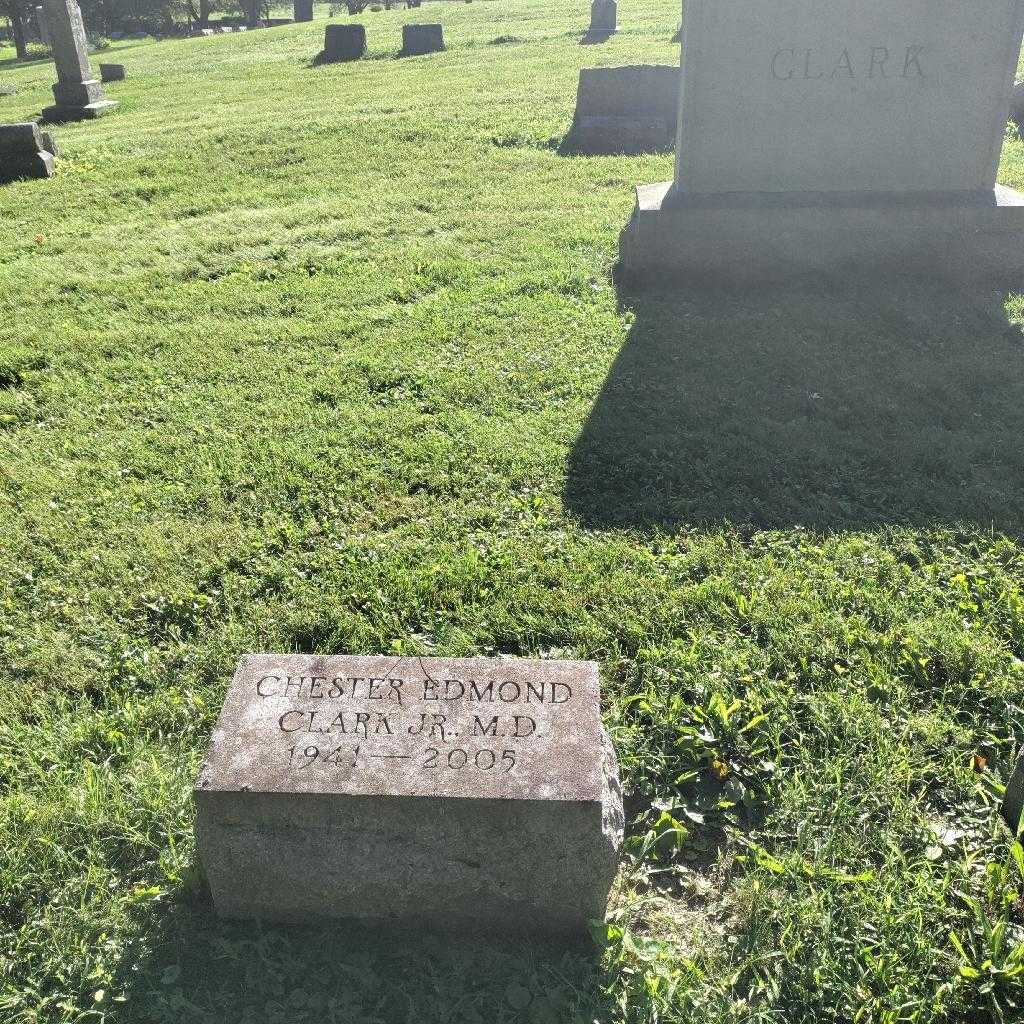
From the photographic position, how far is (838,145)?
7.01 metres

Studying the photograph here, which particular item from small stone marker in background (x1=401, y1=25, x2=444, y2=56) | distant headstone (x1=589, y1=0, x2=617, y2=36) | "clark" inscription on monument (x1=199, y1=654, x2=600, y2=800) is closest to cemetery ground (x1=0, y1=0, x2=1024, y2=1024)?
"clark" inscription on monument (x1=199, y1=654, x2=600, y2=800)

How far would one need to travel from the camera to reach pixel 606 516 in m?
4.46

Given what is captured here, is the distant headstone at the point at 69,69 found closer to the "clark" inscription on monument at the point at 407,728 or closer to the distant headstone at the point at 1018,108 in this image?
the distant headstone at the point at 1018,108

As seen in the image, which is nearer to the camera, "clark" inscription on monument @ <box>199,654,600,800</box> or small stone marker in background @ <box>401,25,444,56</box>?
"clark" inscription on monument @ <box>199,654,600,800</box>

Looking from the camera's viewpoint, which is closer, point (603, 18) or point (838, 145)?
point (838, 145)

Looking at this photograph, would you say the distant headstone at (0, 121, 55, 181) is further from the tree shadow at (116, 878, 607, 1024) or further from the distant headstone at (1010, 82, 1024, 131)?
the distant headstone at (1010, 82, 1024, 131)

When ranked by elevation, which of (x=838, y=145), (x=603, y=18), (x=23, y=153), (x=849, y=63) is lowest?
(x=23, y=153)

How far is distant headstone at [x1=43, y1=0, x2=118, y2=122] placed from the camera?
1619 centimetres

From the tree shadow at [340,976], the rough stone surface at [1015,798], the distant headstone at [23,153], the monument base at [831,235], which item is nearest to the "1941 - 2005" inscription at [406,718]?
the tree shadow at [340,976]

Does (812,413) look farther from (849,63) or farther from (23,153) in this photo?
(23,153)

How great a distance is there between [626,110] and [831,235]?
635cm

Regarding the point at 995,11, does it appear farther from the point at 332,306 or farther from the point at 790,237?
the point at 332,306

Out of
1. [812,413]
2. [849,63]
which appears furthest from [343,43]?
[812,413]

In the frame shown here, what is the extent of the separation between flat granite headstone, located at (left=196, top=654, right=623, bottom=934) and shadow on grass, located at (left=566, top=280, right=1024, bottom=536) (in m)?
2.00
